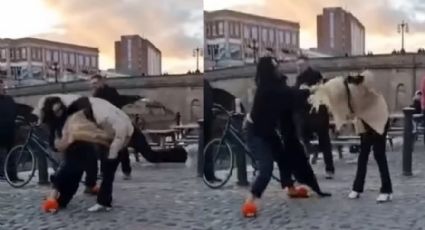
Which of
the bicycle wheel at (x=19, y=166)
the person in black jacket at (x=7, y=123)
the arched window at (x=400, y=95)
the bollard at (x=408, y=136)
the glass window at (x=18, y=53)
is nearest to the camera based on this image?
the bollard at (x=408, y=136)

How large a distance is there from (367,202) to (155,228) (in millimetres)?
1388

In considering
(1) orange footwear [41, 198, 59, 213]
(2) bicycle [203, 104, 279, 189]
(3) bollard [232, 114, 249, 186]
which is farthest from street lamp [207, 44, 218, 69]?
(1) orange footwear [41, 198, 59, 213]

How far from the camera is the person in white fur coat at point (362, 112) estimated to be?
6.74 metres

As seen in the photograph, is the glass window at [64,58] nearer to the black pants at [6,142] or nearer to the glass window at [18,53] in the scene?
the glass window at [18,53]

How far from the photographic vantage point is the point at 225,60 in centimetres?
654

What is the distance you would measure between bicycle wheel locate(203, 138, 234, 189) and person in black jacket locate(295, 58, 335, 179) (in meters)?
0.45

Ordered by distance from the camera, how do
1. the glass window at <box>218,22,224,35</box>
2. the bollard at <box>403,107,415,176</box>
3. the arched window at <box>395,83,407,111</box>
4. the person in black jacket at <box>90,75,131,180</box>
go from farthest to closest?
the person in black jacket at <box>90,75,131,180</box> < the glass window at <box>218,22,224,35</box> < the arched window at <box>395,83,407,111</box> < the bollard at <box>403,107,415,176</box>

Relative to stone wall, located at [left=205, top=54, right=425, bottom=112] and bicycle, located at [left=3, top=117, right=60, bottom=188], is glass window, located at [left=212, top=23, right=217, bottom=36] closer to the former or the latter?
stone wall, located at [left=205, top=54, right=425, bottom=112]

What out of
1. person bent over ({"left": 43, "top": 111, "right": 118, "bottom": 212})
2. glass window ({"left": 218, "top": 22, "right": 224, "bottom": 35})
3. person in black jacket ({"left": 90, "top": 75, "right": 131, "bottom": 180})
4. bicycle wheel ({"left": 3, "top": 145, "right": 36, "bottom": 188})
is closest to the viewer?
glass window ({"left": 218, "top": 22, "right": 224, "bottom": 35})

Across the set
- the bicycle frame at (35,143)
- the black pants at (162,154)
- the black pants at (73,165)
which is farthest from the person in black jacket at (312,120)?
the bicycle frame at (35,143)

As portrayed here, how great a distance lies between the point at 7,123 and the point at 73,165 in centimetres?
46

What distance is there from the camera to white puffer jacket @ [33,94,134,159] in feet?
22.5

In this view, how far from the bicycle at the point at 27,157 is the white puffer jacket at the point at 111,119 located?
0.48 feet

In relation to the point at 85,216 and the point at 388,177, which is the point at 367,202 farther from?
the point at 85,216
